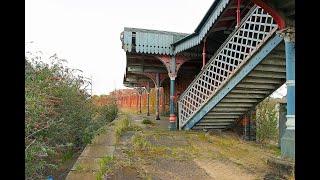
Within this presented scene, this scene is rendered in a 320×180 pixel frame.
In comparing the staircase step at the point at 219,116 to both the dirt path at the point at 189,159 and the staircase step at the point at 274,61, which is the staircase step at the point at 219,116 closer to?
the dirt path at the point at 189,159

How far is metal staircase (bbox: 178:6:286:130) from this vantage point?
24.1 ft

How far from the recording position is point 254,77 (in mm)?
8195

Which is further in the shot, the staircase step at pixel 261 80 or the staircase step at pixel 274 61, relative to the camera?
the staircase step at pixel 261 80

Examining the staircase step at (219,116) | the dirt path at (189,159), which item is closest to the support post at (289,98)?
the dirt path at (189,159)

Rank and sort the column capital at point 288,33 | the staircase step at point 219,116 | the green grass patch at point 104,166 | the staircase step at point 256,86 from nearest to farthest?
the green grass patch at point 104,166, the column capital at point 288,33, the staircase step at point 256,86, the staircase step at point 219,116

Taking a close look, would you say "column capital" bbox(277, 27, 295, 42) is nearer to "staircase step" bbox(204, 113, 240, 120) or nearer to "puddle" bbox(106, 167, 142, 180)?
"puddle" bbox(106, 167, 142, 180)

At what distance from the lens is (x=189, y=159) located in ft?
21.3

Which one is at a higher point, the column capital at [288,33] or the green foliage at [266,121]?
the column capital at [288,33]

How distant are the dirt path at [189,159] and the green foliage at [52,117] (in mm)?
1098

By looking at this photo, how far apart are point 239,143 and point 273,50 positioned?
10.1 feet

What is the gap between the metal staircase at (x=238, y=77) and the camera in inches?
289

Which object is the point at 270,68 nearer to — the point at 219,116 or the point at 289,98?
the point at 289,98

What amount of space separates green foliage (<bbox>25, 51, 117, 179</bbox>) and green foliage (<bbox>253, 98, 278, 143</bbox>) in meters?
6.30
